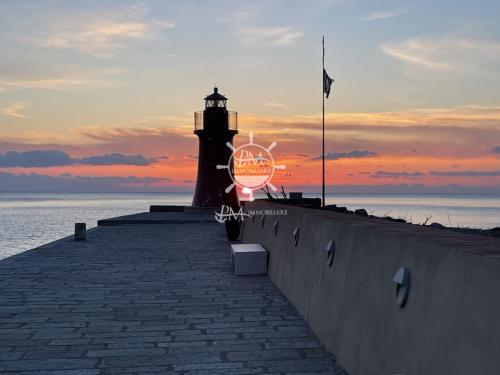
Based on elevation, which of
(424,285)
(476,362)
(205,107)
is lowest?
(476,362)

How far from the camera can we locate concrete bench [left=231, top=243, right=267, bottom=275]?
12.3 meters

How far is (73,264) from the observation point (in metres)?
14.1

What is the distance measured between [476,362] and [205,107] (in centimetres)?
3415

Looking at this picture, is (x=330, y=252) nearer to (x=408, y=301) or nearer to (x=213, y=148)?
(x=408, y=301)

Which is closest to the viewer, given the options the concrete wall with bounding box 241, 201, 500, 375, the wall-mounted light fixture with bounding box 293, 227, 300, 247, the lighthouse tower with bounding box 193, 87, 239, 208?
the concrete wall with bounding box 241, 201, 500, 375

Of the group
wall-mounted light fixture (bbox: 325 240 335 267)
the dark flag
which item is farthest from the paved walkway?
the dark flag

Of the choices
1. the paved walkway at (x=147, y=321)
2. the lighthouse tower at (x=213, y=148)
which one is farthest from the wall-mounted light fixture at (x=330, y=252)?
the lighthouse tower at (x=213, y=148)

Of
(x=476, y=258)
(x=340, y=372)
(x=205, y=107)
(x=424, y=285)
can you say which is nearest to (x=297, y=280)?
(x=340, y=372)

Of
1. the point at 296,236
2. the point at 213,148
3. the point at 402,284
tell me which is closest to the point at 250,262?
the point at 296,236

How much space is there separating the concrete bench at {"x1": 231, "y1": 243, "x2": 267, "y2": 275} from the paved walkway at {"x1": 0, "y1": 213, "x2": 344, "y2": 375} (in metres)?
0.29

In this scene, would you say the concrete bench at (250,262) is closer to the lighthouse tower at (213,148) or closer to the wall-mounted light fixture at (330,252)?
the wall-mounted light fixture at (330,252)

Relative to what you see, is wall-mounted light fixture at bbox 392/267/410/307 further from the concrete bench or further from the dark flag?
the dark flag

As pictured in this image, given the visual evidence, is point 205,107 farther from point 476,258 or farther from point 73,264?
point 476,258

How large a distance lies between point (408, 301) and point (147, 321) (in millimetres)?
4500
